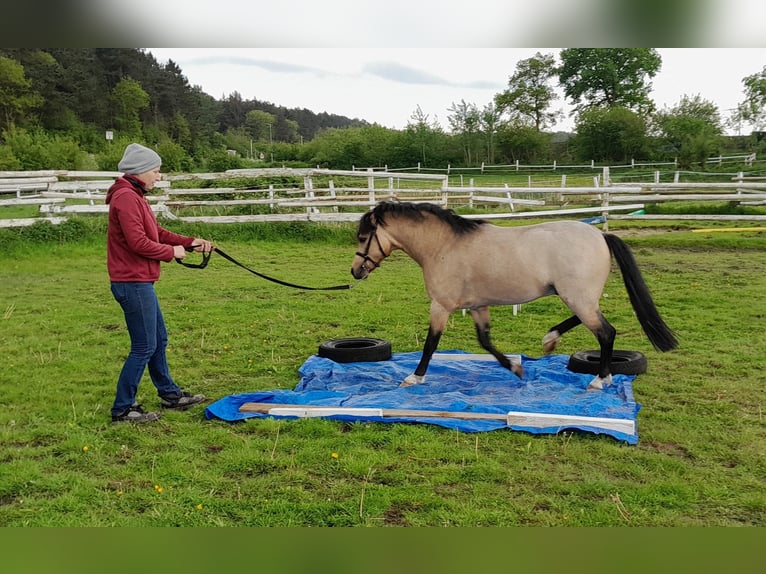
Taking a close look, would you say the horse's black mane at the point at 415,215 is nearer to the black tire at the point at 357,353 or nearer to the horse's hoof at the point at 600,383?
the black tire at the point at 357,353

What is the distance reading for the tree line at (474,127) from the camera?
85.4 feet

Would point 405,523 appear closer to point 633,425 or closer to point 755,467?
point 633,425

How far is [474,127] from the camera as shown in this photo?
26.6m

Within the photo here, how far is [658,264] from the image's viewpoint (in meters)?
11.1

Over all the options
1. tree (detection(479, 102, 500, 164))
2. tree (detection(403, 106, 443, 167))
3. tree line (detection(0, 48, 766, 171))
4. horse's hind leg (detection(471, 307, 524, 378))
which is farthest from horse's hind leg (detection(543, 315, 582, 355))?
tree (detection(479, 102, 500, 164))

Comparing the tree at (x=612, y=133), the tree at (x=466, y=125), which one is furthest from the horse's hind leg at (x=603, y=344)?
the tree at (x=612, y=133)

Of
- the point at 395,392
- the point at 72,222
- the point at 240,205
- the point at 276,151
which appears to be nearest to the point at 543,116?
the point at 276,151

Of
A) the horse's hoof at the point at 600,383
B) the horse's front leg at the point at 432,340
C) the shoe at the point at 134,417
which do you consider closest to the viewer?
the shoe at the point at 134,417

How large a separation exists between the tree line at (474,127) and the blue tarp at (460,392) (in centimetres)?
Answer: 1996

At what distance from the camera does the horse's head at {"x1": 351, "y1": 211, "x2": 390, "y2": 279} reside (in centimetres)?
541

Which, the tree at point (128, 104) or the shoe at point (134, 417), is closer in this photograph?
the shoe at point (134, 417)

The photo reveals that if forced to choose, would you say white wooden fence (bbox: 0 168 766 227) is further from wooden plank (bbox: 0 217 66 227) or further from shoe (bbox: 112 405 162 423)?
shoe (bbox: 112 405 162 423)

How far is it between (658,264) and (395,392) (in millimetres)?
7854

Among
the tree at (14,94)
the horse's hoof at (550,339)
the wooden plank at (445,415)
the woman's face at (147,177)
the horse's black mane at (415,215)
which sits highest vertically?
the tree at (14,94)
